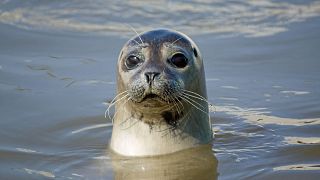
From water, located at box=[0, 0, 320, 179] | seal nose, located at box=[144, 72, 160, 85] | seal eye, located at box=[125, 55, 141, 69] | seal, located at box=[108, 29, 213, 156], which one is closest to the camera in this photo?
seal nose, located at box=[144, 72, 160, 85]

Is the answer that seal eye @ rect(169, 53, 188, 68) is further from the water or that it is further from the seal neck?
the water

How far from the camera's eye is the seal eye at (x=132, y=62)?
5938mm

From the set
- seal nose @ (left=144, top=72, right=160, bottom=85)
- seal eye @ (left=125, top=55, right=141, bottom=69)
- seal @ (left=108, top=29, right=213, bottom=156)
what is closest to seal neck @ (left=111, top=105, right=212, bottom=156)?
seal @ (left=108, top=29, right=213, bottom=156)

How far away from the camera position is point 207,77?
8211 mm

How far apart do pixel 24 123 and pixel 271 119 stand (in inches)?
81.4

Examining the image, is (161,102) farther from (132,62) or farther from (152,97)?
(132,62)

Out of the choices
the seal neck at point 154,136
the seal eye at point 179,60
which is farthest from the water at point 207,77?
the seal eye at point 179,60

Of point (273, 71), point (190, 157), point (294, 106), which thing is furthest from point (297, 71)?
point (190, 157)

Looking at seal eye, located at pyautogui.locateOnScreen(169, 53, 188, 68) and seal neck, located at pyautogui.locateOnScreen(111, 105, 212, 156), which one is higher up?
seal eye, located at pyautogui.locateOnScreen(169, 53, 188, 68)

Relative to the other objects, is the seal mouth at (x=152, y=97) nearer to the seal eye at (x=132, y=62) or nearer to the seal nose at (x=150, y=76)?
the seal nose at (x=150, y=76)

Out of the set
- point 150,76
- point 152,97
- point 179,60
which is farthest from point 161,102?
point 179,60

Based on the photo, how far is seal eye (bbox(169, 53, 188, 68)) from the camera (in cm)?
594

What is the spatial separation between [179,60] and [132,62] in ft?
1.09

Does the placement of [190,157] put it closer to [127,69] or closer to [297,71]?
[127,69]
